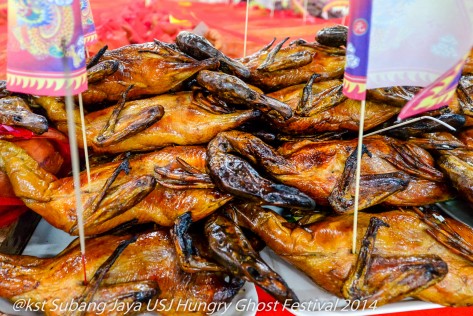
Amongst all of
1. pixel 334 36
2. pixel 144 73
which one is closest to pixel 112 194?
pixel 144 73

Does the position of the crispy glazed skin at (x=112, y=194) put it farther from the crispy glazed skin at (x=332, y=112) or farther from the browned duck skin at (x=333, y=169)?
the crispy glazed skin at (x=332, y=112)

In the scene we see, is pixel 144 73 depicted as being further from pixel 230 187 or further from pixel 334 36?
pixel 334 36

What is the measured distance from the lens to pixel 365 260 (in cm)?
169

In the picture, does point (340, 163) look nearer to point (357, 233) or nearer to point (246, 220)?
point (357, 233)

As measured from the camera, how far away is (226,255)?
1.62 metres

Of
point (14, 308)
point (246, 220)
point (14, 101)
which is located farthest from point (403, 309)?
point (14, 101)

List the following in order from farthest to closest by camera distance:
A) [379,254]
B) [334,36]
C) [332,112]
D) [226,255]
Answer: [334,36] < [332,112] < [379,254] < [226,255]

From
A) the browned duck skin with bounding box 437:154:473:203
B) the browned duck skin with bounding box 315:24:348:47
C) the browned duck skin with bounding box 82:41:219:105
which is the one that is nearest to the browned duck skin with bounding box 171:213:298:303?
the browned duck skin with bounding box 82:41:219:105

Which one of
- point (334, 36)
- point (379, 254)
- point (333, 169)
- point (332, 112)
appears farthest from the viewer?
point (334, 36)

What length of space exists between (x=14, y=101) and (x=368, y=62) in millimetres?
1410

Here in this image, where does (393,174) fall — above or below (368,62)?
below

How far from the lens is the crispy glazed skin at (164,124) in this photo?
188cm

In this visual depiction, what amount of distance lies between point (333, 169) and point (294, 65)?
553mm

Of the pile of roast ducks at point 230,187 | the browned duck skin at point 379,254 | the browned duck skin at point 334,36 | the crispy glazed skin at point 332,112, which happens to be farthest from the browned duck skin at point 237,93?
the browned duck skin at point 334,36
